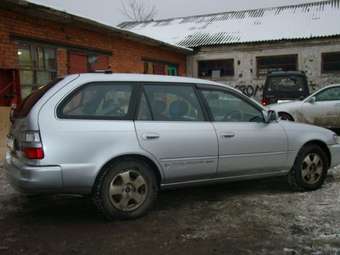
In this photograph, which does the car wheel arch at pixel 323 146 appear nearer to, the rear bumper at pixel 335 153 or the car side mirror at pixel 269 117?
the rear bumper at pixel 335 153

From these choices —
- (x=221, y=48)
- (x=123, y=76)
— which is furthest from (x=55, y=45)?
(x=221, y=48)

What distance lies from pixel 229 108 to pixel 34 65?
650cm

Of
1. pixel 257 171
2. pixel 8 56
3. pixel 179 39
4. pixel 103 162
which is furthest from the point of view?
pixel 179 39

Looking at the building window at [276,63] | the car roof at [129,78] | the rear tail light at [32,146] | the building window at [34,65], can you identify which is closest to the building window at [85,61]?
the building window at [34,65]

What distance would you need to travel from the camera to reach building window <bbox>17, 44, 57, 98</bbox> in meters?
10.6

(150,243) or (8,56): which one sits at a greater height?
(8,56)

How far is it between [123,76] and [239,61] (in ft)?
55.8

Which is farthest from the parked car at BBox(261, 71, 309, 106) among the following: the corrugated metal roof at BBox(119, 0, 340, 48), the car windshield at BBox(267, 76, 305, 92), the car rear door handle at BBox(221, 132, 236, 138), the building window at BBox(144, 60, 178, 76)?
the car rear door handle at BBox(221, 132, 236, 138)

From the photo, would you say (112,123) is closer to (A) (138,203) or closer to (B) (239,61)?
(A) (138,203)

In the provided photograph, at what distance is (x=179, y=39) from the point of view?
2327cm

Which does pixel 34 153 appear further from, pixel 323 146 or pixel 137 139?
pixel 323 146

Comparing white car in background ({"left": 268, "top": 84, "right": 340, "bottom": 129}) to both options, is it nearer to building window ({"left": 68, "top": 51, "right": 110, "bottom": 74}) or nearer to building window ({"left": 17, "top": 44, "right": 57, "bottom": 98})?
building window ({"left": 68, "top": 51, "right": 110, "bottom": 74})

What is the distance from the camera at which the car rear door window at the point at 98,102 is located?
4788 millimetres

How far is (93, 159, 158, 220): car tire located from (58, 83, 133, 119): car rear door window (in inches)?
21.1
